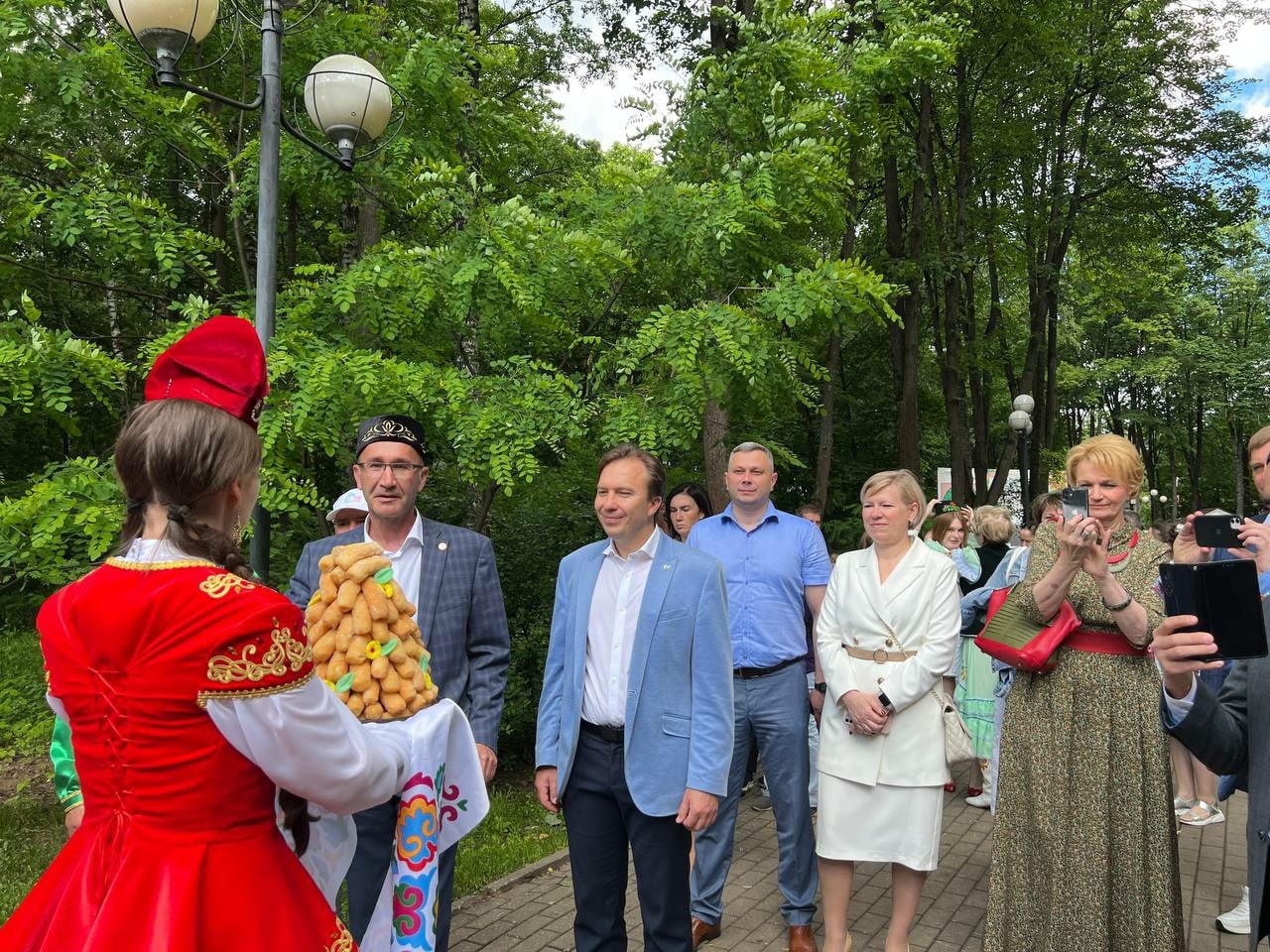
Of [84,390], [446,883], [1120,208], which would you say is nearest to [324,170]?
[84,390]

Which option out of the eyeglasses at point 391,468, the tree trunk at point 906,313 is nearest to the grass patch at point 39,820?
the eyeglasses at point 391,468

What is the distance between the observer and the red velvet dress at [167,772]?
1790 mm

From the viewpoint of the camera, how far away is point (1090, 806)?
3.82 metres

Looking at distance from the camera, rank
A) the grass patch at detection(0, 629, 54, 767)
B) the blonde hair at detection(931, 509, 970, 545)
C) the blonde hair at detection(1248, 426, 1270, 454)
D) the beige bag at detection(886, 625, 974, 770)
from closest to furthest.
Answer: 1. the blonde hair at detection(1248, 426, 1270, 454)
2. the beige bag at detection(886, 625, 974, 770)
3. the grass patch at detection(0, 629, 54, 767)
4. the blonde hair at detection(931, 509, 970, 545)

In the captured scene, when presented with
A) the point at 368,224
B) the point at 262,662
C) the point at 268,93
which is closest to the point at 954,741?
the point at 262,662

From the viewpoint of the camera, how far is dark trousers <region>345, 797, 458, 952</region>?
339cm

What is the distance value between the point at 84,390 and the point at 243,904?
5.35 meters

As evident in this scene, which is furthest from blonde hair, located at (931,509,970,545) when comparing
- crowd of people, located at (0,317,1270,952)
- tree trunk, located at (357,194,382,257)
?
tree trunk, located at (357,194,382,257)

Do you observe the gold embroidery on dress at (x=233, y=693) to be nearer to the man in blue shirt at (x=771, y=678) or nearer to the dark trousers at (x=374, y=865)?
the dark trousers at (x=374, y=865)

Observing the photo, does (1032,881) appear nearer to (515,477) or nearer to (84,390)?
(515,477)

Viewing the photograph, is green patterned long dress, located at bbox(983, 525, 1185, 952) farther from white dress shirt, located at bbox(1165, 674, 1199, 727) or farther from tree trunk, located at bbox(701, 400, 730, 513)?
tree trunk, located at bbox(701, 400, 730, 513)

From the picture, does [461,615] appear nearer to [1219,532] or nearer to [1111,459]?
[1219,532]

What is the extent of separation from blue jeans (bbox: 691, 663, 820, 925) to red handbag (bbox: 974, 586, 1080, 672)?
44.7 inches

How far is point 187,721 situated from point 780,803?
360 cm
